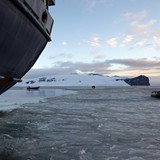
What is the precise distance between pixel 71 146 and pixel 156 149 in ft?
9.93

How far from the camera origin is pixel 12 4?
827 cm

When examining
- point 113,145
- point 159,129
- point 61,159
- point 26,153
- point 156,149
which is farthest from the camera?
point 159,129

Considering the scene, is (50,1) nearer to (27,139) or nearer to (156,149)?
(27,139)

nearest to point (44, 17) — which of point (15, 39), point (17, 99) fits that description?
point (15, 39)

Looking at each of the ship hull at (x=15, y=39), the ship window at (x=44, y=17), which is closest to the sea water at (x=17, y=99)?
the ship hull at (x=15, y=39)

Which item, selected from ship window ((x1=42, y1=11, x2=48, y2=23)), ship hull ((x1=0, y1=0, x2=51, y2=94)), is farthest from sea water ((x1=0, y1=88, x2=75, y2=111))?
ship window ((x1=42, y1=11, x2=48, y2=23))

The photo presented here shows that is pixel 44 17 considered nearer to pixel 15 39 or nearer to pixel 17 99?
pixel 15 39

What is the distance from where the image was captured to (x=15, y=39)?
30.7 feet

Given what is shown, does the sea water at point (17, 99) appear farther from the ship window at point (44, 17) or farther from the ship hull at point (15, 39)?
the ship window at point (44, 17)

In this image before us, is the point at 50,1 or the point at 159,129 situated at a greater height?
the point at 50,1

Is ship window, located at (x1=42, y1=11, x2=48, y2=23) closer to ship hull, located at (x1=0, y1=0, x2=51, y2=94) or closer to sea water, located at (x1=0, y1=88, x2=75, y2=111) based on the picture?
ship hull, located at (x1=0, y1=0, x2=51, y2=94)

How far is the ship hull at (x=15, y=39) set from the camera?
27.0ft

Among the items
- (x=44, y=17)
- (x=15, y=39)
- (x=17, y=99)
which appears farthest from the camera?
(x=17, y=99)

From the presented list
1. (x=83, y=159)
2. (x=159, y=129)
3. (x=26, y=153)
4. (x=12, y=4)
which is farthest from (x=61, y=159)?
(x=159, y=129)
